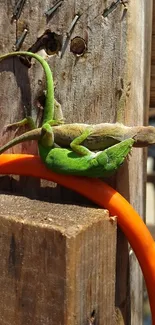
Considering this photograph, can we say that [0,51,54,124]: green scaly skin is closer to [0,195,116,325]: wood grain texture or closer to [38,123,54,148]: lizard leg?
[38,123,54,148]: lizard leg

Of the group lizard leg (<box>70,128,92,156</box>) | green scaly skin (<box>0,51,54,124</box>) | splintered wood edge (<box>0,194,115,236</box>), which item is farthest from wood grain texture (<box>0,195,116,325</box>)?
green scaly skin (<box>0,51,54,124</box>)

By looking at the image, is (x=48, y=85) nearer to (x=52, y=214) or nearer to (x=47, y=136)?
(x=47, y=136)

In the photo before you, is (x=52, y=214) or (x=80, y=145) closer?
(x=52, y=214)

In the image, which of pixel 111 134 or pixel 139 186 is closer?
pixel 111 134

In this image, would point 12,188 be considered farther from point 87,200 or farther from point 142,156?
point 142,156

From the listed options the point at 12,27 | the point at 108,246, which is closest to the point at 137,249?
the point at 108,246

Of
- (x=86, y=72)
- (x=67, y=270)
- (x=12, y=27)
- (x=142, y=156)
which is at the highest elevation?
(x=12, y=27)


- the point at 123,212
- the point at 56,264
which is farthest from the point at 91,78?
the point at 56,264
